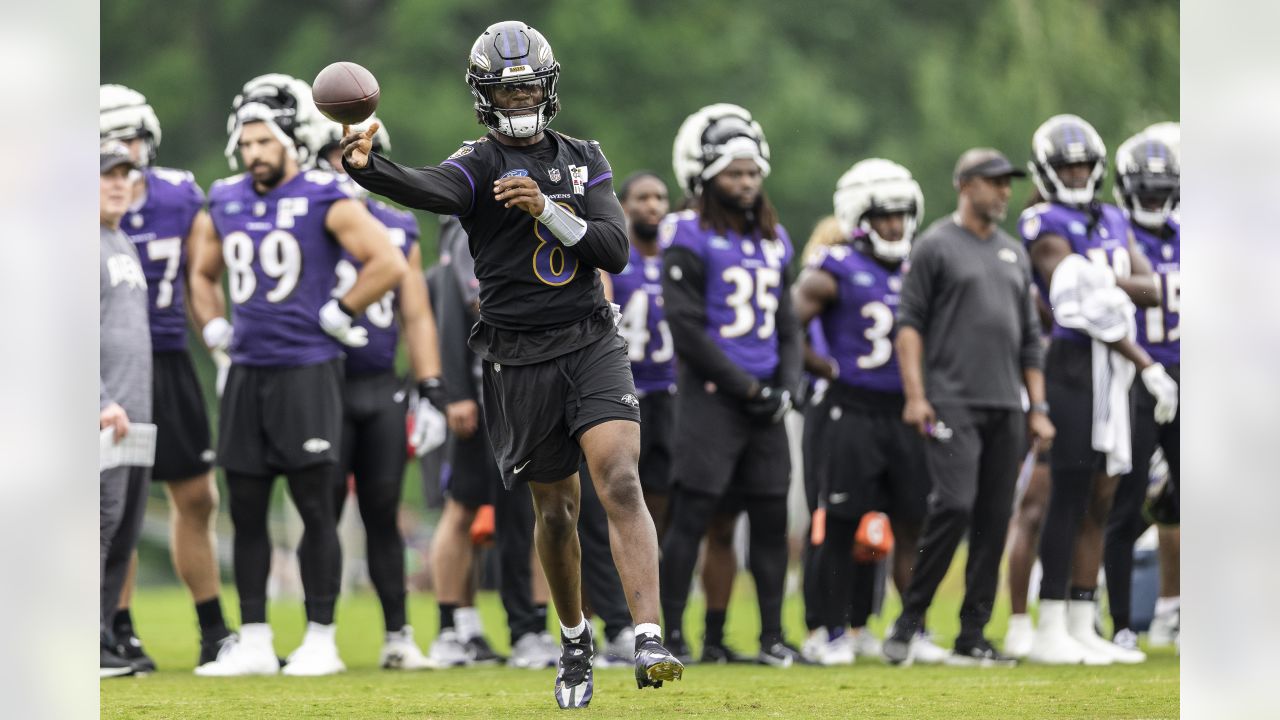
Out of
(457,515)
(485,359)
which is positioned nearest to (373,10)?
(457,515)

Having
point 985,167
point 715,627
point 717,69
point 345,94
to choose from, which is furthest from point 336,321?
point 717,69

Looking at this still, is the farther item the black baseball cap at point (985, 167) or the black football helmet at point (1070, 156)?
the black football helmet at point (1070, 156)

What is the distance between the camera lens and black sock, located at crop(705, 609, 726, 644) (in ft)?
30.6

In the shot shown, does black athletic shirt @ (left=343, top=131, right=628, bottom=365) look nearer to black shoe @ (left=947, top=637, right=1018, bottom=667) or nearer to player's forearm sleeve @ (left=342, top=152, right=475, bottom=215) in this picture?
player's forearm sleeve @ (left=342, top=152, right=475, bottom=215)

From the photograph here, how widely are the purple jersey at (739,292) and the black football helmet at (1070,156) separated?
1.39 metres

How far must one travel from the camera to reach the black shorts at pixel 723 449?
29.9ft

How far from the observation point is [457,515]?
32.7 feet

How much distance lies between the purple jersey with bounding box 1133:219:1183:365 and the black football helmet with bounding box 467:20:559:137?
4.26 m

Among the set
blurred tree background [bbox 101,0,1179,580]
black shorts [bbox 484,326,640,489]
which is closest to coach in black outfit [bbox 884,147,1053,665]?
black shorts [bbox 484,326,640,489]

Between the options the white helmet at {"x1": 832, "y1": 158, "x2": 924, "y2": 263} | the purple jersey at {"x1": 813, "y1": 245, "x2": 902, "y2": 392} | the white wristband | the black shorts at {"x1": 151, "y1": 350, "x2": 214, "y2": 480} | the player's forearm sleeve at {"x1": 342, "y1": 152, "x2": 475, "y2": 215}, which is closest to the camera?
the player's forearm sleeve at {"x1": 342, "y1": 152, "x2": 475, "y2": 215}

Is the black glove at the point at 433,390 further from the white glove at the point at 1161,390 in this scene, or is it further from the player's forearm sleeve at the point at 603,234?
the white glove at the point at 1161,390

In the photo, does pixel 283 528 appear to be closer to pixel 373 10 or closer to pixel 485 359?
pixel 373 10

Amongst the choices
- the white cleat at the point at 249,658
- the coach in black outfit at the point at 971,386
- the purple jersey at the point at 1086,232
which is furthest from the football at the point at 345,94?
Answer: the purple jersey at the point at 1086,232
